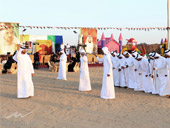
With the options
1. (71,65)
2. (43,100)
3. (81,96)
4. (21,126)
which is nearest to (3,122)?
(21,126)

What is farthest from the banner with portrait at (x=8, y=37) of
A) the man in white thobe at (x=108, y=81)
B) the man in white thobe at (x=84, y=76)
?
the man in white thobe at (x=108, y=81)

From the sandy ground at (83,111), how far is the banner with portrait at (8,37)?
15.2m

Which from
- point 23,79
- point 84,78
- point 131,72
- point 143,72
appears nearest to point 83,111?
point 23,79

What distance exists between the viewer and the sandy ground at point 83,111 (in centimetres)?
530

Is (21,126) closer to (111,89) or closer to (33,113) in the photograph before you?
(33,113)

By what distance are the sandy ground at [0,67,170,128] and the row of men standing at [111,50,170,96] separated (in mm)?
561

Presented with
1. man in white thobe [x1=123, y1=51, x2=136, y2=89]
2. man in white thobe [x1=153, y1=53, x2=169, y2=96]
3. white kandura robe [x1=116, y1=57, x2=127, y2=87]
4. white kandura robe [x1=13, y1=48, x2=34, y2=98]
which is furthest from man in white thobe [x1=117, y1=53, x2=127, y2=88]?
white kandura robe [x1=13, y1=48, x2=34, y2=98]

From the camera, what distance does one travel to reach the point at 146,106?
707cm

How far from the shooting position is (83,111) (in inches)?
253

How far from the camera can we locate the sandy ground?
5.30 m

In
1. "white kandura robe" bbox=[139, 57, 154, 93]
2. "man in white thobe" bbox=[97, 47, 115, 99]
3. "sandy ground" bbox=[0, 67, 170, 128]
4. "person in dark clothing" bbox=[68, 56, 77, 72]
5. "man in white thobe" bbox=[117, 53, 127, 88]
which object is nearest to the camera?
"sandy ground" bbox=[0, 67, 170, 128]

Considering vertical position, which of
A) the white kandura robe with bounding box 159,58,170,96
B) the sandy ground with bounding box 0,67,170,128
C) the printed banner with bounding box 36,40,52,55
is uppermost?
the printed banner with bounding box 36,40,52,55

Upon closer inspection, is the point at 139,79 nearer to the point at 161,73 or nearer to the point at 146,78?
the point at 146,78

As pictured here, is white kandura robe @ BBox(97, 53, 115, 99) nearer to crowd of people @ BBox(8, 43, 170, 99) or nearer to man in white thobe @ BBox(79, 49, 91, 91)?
crowd of people @ BBox(8, 43, 170, 99)
